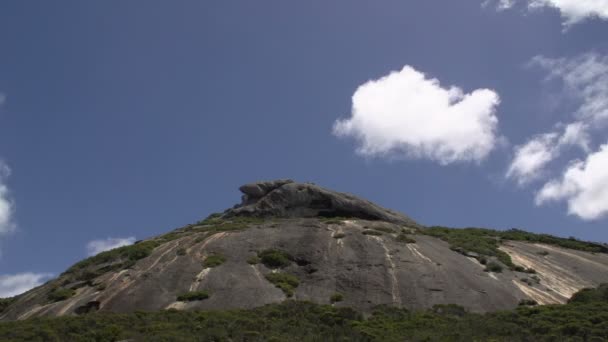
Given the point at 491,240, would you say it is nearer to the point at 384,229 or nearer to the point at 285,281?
the point at 384,229

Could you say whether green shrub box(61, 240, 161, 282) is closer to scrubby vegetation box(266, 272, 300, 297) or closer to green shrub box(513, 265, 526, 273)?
scrubby vegetation box(266, 272, 300, 297)

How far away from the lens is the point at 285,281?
129 ft

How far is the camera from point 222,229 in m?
51.5

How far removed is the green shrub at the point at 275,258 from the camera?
41906 mm

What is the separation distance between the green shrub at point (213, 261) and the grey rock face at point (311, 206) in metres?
18.3

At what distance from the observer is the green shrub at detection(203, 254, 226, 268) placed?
1613 inches

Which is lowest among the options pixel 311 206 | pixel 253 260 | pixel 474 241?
pixel 253 260

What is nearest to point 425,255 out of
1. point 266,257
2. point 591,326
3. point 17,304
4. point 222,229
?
point 266,257

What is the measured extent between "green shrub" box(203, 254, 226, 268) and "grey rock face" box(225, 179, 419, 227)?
59.9ft

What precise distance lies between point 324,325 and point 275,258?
37.3ft

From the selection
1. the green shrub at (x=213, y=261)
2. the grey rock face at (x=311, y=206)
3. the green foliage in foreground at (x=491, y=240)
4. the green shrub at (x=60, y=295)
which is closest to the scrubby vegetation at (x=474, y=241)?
the green foliage in foreground at (x=491, y=240)

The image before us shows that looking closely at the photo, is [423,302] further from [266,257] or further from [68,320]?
[68,320]

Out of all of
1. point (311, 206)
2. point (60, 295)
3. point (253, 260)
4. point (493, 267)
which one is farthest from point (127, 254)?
point (493, 267)

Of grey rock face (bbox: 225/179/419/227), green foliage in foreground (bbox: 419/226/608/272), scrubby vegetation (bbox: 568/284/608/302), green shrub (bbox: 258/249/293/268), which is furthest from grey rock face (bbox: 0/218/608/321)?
grey rock face (bbox: 225/179/419/227)
